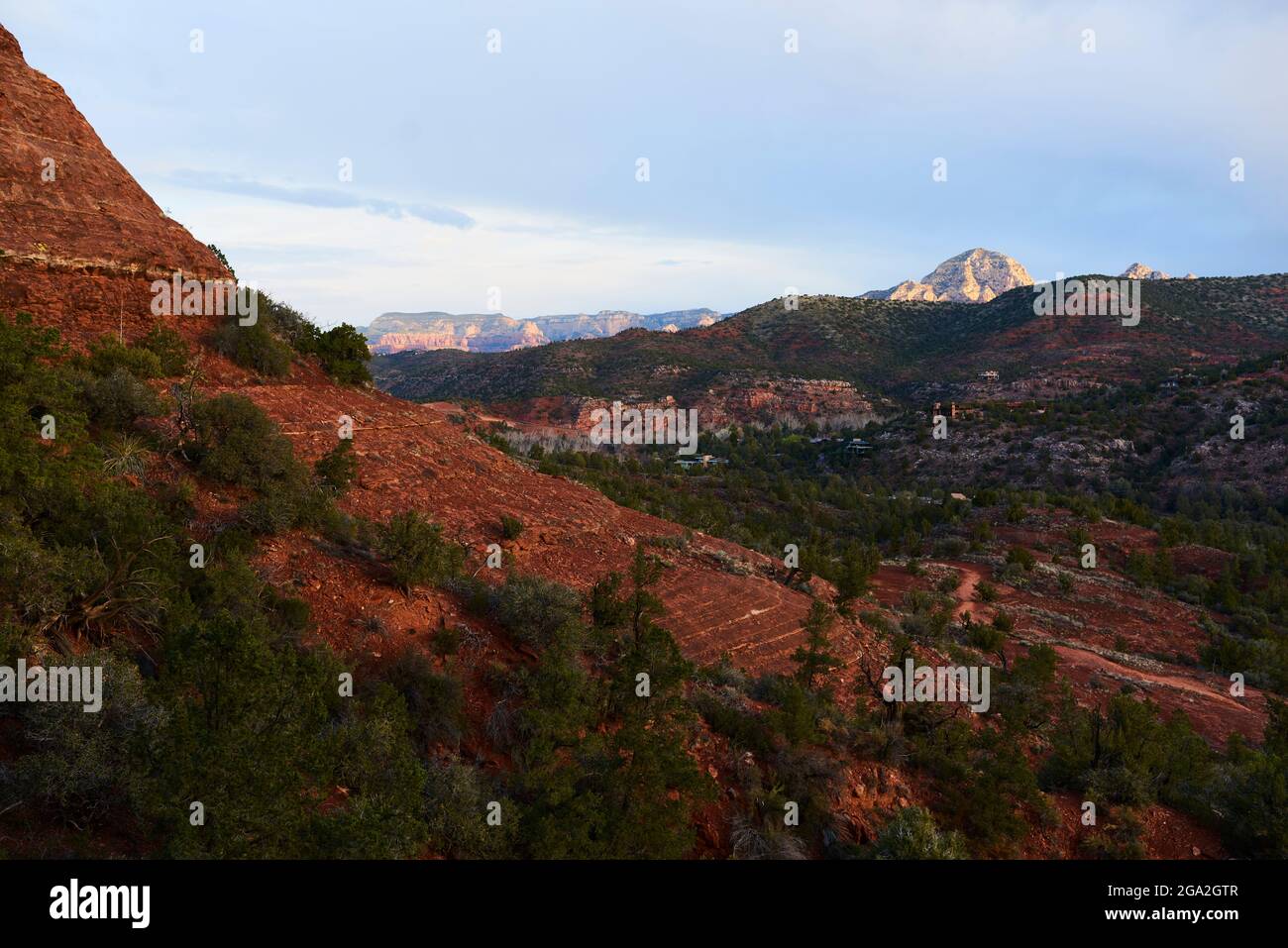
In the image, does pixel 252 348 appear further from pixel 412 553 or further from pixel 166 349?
pixel 412 553

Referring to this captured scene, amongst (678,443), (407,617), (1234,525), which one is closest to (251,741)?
(407,617)

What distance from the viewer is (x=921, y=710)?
10.9 meters

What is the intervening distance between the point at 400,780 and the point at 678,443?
178ft

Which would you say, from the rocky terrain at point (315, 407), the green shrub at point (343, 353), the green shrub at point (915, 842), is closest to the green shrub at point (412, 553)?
the rocky terrain at point (315, 407)

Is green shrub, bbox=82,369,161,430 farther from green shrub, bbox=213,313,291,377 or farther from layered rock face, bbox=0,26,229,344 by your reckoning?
green shrub, bbox=213,313,291,377

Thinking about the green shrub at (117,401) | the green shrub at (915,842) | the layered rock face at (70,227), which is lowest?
the green shrub at (915,842)

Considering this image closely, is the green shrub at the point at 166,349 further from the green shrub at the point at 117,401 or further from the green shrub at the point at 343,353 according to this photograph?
the green shrub at the point at 343,353

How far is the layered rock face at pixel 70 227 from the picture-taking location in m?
14.2

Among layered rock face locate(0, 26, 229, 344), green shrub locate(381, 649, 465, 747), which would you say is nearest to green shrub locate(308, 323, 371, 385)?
layered rock face locate(0, 26, 229, 344)

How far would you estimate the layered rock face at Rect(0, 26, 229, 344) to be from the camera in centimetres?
1423

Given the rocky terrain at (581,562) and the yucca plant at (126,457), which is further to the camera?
the yucca plant at (126,457)

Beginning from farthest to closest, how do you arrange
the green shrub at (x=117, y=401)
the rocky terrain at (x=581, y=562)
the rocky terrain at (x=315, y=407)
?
the rocky terrain at (x=315, y=407) → the green shrub at (x=117, y=401) → the rocky terrain at (x=581, y=562)
